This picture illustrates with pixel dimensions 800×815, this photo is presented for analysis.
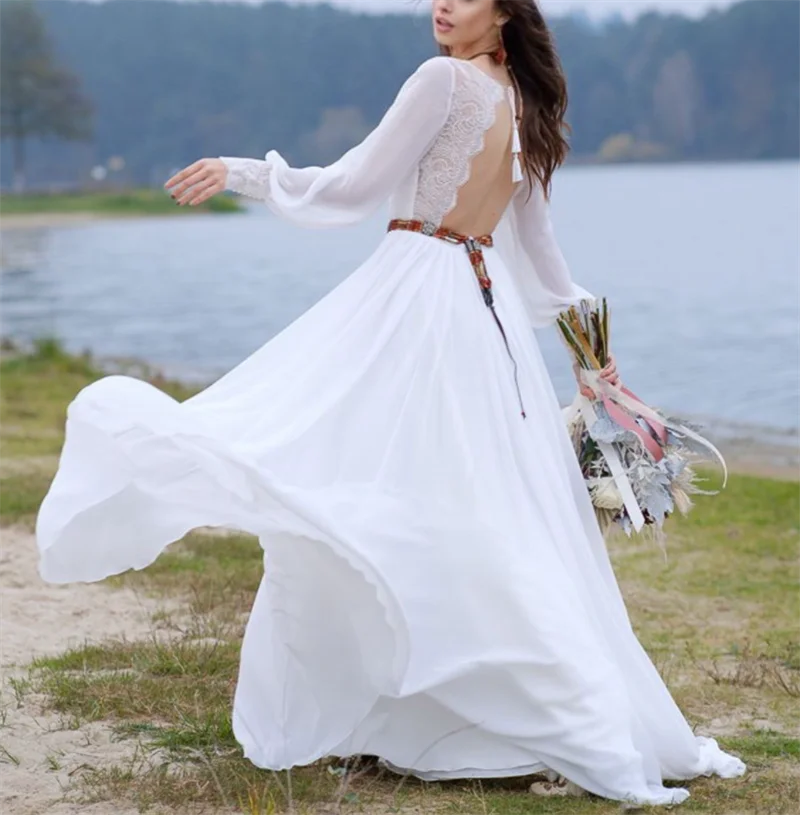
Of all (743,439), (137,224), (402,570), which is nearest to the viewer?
(402,570)

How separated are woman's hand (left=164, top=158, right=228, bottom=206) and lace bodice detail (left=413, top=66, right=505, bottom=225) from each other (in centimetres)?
46

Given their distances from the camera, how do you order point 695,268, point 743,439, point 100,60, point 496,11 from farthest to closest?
point 100,60 < point 695,268 < point 743,439 < point 496,11

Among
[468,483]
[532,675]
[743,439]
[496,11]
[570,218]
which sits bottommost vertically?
[570,218]

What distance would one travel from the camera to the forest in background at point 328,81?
6562 cm

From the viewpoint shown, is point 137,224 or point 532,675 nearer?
point 532,675

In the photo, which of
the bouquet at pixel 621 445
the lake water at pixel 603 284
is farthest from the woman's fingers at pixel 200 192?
the lake water at pixel 603 284

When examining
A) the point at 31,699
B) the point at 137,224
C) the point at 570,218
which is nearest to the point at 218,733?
the point at 31,699

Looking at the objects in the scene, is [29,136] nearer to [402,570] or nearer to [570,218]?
[570,218]

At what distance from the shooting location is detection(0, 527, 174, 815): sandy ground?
12.6ft

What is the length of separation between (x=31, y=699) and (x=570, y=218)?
166 feet

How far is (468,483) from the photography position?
3.56 m

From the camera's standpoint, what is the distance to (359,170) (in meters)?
3.68

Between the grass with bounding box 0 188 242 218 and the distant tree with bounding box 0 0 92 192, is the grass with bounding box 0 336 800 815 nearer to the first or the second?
the grass with bounding box 0 188 242 218

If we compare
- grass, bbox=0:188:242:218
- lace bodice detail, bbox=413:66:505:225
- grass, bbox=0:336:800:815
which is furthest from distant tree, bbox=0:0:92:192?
lace bodice detail, bbox=413:66:505:225
